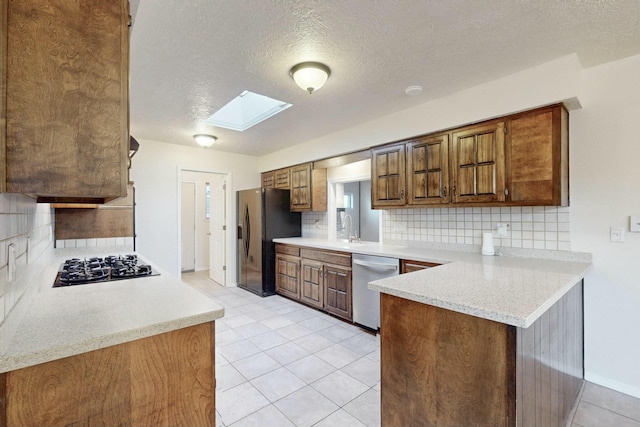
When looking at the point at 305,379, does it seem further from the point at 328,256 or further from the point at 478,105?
the point at 478,105

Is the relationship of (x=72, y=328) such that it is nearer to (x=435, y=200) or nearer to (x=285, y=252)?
(x=435, y=200)

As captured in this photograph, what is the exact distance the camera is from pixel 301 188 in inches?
180

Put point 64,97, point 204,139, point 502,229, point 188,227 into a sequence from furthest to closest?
point 188,227 → point 204,139 → point 502,229 → point 64,97

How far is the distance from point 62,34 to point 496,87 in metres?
2.74

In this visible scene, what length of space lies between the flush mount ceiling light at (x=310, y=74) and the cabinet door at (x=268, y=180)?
10.0ft

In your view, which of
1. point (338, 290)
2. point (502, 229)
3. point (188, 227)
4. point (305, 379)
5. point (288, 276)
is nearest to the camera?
point (305, 379)

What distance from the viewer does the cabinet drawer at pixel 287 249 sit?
4.21m

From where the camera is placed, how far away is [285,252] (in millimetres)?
4434

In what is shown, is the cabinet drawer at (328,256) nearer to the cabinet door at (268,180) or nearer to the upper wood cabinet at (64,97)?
the cabinet door at (268,180)

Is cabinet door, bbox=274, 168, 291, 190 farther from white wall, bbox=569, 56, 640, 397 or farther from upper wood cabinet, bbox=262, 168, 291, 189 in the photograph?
white wall, bbox=569, 56, 640, 397

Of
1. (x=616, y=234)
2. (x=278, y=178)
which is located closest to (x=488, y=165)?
(x=616, y=234)

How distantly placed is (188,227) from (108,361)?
5.92 meters

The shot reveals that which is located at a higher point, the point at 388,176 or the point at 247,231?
the point at 388,176

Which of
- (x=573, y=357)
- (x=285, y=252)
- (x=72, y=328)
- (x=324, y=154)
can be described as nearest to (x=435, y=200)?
(x=573, y=357)
